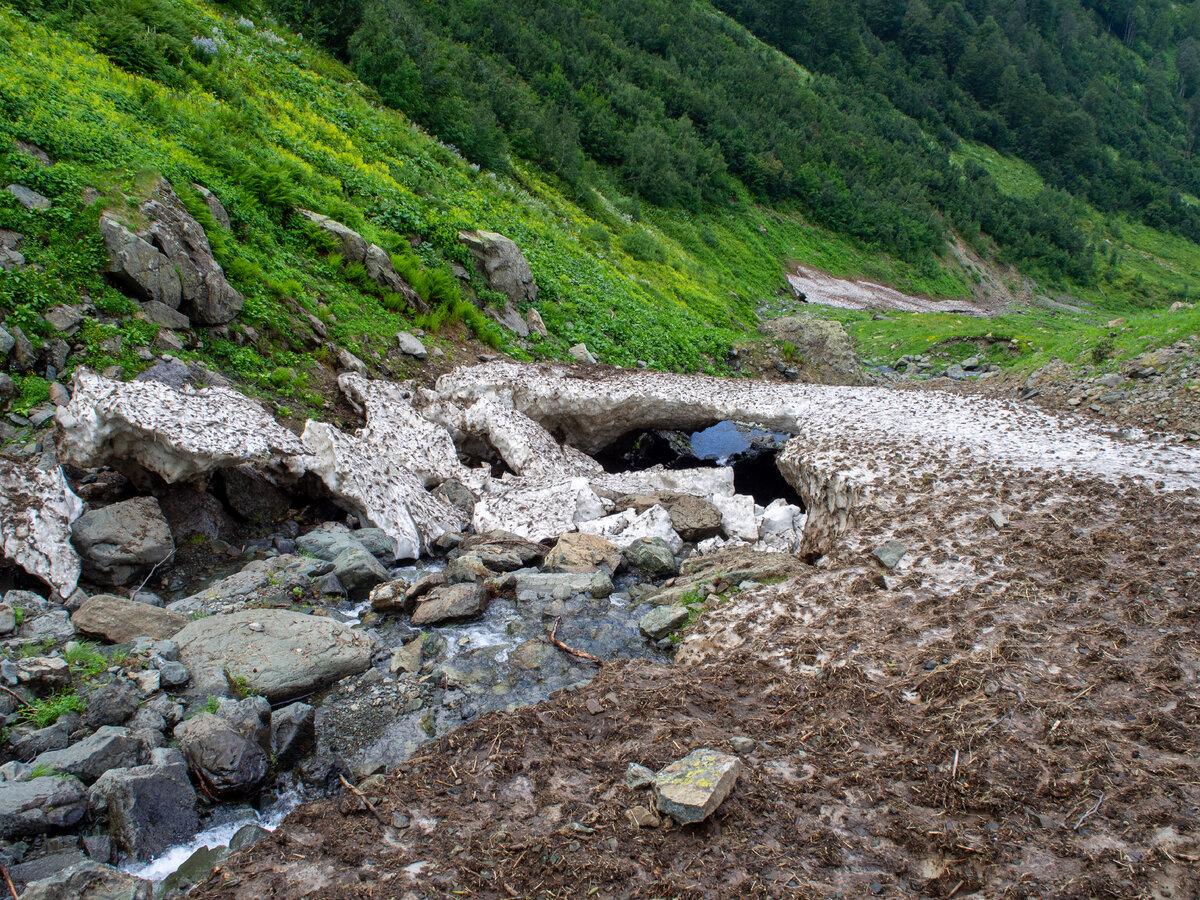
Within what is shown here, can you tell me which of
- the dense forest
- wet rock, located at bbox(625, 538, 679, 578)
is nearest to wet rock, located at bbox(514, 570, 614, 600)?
wet rock, located at bbox(625, 538, 679, 578)

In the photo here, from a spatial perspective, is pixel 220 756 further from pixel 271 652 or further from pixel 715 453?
pixel 715 453

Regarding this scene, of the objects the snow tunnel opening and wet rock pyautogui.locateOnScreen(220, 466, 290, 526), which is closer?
wet rock pyautogui.locateOnScreen(220, 466, 290, 526)

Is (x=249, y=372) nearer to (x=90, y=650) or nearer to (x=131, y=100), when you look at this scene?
(x=90, y=650)

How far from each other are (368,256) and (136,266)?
217 inches

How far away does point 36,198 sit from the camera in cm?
967

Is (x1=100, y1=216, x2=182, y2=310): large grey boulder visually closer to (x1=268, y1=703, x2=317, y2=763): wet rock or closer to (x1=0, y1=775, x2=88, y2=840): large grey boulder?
(x1=268, y1=703, x2=317, y2=763): wet rock

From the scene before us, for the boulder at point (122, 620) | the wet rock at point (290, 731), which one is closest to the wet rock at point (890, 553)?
the wet rock at point (290, 731)

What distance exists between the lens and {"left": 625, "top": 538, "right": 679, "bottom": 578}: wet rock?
29.6 feet

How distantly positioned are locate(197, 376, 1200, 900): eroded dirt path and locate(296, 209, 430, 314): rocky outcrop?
424 inches

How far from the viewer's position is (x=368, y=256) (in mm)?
14703

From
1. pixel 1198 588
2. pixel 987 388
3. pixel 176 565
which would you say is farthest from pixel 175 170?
pixel 987 388

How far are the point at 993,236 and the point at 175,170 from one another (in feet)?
249

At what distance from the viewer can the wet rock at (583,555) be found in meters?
8.83

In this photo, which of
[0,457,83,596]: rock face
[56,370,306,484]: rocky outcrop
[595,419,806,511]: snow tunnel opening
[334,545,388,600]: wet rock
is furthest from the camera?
[595,419,806,511]: snow tunnel opening
